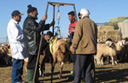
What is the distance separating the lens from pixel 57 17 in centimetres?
648

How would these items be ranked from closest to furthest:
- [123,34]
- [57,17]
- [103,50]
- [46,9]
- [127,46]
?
[46,9] < [57,17] < [103,50] < [127,46] < [123,34]

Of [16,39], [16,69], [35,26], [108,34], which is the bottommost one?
[16,69]

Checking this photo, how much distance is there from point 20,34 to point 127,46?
9568mm

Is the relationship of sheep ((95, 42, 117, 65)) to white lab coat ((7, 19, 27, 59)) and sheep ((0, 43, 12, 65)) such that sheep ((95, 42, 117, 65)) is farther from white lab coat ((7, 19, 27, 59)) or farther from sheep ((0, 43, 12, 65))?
white lab coat ((7, 19, 27, 59))

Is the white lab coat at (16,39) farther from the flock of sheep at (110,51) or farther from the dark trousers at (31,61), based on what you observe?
the flock of sheep at (110,51)

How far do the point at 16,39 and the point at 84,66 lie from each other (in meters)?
2.13

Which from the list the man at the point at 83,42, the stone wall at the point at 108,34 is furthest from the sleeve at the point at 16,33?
the stone wall at the point at 108,34

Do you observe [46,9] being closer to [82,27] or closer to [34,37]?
[34,37]

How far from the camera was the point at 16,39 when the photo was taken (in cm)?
605

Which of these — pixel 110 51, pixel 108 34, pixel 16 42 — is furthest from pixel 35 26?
pixel 108 34

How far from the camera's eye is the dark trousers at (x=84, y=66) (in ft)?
17.7

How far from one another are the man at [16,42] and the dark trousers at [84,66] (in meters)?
1.75

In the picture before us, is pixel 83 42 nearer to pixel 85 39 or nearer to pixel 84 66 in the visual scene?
pixel 85 39

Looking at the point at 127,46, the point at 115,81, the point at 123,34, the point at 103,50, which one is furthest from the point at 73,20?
the point at 123,34
